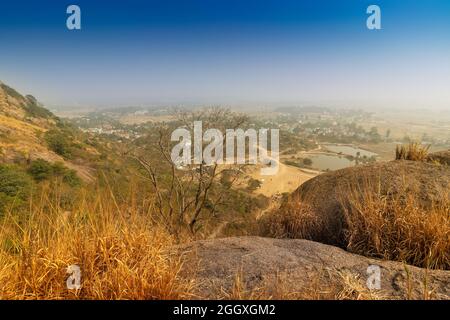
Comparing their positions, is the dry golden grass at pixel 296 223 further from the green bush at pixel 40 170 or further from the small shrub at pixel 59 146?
the small shrub at pixel 59 146

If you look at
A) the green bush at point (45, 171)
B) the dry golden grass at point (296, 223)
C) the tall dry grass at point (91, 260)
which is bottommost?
the green bush at point (45, 171)

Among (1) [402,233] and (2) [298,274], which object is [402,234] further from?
(2) [298,274]

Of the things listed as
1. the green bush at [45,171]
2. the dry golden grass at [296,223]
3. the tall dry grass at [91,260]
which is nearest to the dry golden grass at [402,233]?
the dry golden grass at [296,223]

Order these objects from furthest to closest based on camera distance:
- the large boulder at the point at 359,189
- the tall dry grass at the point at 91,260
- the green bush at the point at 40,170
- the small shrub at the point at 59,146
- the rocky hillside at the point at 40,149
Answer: the small shrub at the point at 59,146 → the rocky hillside at the point at 40,149 → the green bush at the point at 40,170 → the large boulder at the point at 359,189 → the tall dry grass at the point at 91,260

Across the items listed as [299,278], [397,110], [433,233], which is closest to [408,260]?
[433,233]

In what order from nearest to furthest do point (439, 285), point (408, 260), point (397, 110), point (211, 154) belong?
point (439, 285), point (408, 260), point (211, 154), point (397, 110)

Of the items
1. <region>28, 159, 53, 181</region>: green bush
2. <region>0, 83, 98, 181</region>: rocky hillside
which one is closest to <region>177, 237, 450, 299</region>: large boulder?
<region>28, 159, 53, 181</region>: green bush
